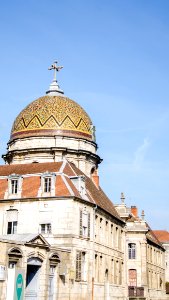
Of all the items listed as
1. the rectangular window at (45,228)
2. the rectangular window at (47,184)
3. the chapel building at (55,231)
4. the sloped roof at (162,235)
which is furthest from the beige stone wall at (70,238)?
the sloped roof at (162,235)

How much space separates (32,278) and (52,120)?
21846mm

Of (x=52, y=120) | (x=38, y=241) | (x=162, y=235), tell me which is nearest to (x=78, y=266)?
(x=38, y=241)

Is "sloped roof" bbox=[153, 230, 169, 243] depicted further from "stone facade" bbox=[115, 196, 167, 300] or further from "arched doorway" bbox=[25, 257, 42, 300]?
"arched doorway" bbox=[25, 257, 42, 300]

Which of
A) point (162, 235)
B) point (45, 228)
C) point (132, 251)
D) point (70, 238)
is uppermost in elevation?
point (162, 235)

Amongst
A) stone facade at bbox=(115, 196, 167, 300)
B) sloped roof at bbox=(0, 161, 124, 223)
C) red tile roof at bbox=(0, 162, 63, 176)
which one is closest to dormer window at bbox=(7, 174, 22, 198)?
sloped roof at bbox=(0, 161, 124, 223)

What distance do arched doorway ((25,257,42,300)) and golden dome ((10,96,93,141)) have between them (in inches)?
786

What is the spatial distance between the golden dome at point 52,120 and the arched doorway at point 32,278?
786 inches

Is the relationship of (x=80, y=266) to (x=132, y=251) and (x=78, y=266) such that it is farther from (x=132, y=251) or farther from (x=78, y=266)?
(x=132, y=251)

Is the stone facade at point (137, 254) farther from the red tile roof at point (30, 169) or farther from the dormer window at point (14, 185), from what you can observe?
the dormer window at point (14, 185)

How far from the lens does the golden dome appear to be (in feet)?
152

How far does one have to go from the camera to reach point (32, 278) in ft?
90.1

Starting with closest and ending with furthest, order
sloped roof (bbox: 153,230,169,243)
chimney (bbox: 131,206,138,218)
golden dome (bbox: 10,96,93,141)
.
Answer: golden dome (bbox: 10,96,93,141)
chimney (bbox: 131,206,138,218)
sloped roof (bbox: 153,230,169,243)

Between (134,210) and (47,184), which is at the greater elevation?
(134,210)

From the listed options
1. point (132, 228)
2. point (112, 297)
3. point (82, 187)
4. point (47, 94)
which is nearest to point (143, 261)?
point (132, 228)
